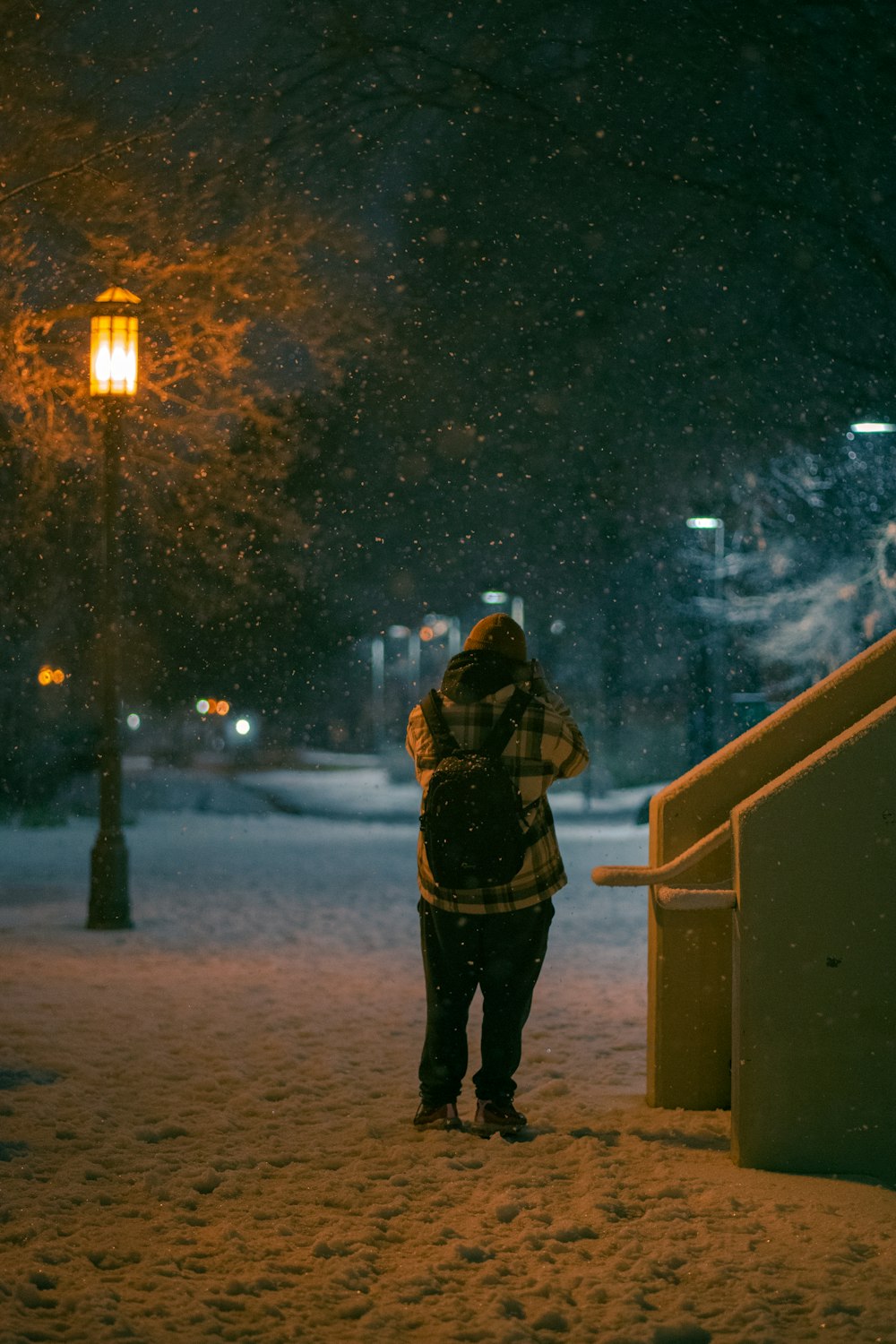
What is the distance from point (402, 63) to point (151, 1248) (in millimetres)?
7306

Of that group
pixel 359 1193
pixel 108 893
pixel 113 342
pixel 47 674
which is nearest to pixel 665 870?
pixel 359 1193

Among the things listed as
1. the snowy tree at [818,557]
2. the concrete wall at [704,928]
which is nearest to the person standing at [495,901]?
the concrete wall at [704,928]

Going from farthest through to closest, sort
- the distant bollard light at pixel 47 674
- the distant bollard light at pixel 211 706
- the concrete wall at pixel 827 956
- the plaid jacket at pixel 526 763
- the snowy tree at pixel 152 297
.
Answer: the distant bollard light at pixel 211 706
the distant bollard light at pixel 47 674
the snowy tree at pixel 152 297
the plaid jacket at pixel 526 763
the concrete wall at pixel 827 956

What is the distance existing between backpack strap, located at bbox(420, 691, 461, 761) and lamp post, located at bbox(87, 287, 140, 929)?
6.67m

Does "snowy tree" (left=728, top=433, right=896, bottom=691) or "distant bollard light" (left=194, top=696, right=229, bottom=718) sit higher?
"snowy tree" (left=728, top=433, right=896, bottom=691)

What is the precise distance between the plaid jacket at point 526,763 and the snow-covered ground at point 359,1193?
0.87m

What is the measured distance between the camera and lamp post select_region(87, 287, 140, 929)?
11148mm

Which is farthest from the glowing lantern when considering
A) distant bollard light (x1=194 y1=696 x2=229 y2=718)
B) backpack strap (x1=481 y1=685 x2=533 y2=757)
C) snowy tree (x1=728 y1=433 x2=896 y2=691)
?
distant bollard light (x1=194 y1=696 x2=229 y2=718)

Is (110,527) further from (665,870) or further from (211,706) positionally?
(211,706)

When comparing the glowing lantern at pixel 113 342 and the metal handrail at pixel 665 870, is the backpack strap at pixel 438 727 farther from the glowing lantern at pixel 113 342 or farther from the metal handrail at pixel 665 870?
the glowing lantern at pixel 113 342

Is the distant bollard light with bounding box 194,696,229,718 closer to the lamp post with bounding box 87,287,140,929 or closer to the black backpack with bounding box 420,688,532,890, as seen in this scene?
the lamp post with bounding box 87,287,140,929

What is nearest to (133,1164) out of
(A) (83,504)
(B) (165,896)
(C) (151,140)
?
(C) (151,140)

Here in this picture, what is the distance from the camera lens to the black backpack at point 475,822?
4863 millimetres

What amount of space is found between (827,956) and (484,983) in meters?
1.25
